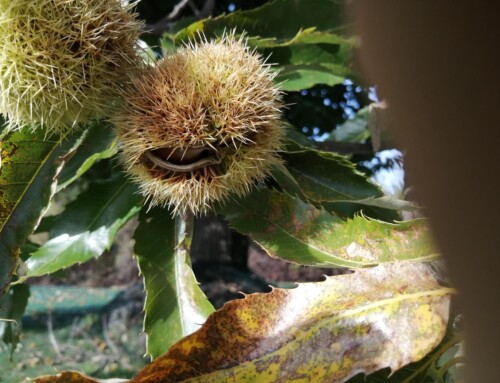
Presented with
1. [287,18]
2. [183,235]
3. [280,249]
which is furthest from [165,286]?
[287,18]

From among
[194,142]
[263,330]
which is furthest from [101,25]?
[263,330]

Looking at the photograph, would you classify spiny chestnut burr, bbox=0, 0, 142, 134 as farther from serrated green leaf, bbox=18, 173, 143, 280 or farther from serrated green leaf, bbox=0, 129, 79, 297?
serrated green leaf, bbox=18, 173, 143, 280

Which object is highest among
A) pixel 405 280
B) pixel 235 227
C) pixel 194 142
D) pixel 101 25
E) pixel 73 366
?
pixel 101 25

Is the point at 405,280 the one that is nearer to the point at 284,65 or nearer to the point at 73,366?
the point at 284,65

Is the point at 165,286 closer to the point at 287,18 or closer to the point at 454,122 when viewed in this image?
the point at 287,18

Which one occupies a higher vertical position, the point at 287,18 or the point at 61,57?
the point at 287,18

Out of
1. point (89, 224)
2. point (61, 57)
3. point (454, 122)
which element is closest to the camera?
point (454, 122)

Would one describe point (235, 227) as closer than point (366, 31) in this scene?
No
